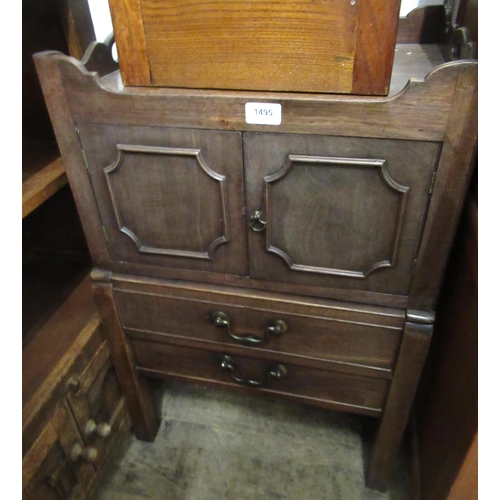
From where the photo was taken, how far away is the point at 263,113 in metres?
0.62

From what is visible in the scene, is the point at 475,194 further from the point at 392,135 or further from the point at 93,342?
A: the point at 93,342

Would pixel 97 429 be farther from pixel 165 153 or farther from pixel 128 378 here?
pixel 165 153

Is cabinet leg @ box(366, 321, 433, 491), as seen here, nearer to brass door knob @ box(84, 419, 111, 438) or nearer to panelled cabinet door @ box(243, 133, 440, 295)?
panelled cabinet door @ box(243, 133, 440, 295)

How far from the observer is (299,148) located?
0.64 meters

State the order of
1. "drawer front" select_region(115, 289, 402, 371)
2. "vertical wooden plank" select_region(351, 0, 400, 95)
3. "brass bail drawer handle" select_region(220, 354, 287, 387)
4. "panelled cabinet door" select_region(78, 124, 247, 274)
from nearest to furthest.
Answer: "vertical wooden plank" select_region(351, 0, 400, 95) → "panelled cabinet door" select_region(78, 124, 247, 274) → "drawer front" select_region(115, 289, 402, 371) → "brass bail drawer handle" select_region(220, 354, 287, 387)

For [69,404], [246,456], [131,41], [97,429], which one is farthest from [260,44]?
[246,456]

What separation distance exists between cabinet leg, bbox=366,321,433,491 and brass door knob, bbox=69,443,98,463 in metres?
0.65

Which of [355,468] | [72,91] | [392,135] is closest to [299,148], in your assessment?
[392,135]

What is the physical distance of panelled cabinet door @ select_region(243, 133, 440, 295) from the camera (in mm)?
625

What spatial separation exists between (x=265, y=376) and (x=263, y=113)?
581 millimetres

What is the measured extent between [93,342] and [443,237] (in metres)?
0.75

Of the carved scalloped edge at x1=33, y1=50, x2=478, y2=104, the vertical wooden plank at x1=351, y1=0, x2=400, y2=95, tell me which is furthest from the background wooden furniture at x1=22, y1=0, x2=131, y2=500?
the vertical wooden plank at x1=351, y1=0, x2=400, y2=95

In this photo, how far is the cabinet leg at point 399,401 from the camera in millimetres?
764

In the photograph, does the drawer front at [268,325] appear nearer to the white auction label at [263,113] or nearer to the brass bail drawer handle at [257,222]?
the brass bail drawer handle at [257,222]
